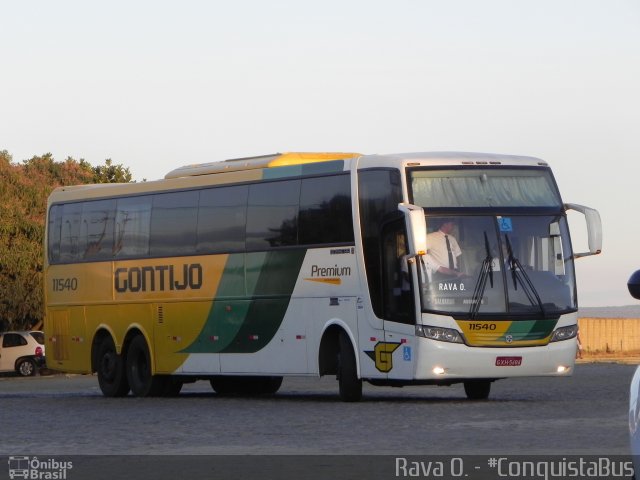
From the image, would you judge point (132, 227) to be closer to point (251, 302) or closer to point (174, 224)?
point (174, 224)

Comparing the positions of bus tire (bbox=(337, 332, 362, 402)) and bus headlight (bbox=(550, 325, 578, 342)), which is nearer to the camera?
bus headlight (bbox=(550, 325, 578, 342))

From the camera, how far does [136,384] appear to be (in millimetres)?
28938

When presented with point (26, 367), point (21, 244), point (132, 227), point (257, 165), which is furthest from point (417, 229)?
point (21, 244)

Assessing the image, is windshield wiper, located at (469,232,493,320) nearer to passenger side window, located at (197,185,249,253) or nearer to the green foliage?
passenger side window, located at (197,185,249,253)

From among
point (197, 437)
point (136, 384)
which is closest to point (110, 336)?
point (136, 384)

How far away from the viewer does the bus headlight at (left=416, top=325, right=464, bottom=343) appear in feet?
75.1

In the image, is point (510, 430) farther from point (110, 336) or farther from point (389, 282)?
point (110, 336)

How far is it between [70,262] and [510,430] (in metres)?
15.0

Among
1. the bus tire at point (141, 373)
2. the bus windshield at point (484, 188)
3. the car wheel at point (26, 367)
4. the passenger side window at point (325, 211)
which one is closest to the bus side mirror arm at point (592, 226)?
the bus windshield at point (484, 188)

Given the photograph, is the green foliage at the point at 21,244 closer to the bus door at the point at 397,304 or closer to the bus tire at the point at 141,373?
the bus tire at the point at 141,373

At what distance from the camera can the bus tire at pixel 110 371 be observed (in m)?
29.3

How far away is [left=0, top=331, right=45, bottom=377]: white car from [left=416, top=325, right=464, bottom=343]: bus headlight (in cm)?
3041

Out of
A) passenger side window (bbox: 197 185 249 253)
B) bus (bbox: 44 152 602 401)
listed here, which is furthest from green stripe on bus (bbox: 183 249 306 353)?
passenger side window (bbox: 197 185 249 253)

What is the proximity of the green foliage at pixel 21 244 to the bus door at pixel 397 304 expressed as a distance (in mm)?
33774
